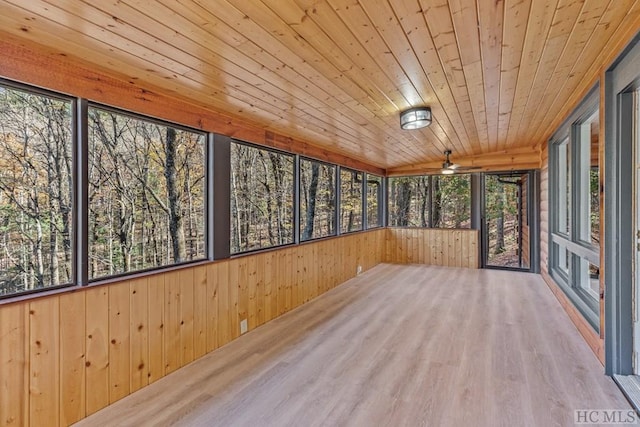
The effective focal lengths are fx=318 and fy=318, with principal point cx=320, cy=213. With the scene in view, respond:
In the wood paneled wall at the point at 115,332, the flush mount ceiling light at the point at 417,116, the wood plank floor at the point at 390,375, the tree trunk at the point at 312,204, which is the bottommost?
the wood plank floor at the point at 390,375

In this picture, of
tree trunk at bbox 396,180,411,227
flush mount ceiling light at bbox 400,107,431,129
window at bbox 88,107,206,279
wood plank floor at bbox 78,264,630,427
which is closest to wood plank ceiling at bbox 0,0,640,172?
flush mount ceiling light at bbox 400,107,431,129

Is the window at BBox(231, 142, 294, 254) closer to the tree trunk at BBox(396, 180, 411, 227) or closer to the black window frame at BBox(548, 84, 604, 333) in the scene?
the black window frame at BBox(548, 84, 604, 333)

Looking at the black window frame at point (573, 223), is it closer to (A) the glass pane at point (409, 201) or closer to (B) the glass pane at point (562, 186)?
(B) the glass pane at point (562, 186)

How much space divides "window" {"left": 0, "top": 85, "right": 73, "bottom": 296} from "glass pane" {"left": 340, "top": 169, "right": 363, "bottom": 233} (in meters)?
4.14

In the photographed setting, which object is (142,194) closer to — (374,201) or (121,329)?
(121,329)

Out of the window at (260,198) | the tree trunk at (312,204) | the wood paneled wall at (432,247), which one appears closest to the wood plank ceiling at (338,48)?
the window at (260,198)

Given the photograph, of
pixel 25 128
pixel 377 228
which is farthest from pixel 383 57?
pixel 377 228

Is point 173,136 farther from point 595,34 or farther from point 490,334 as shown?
point 490,334

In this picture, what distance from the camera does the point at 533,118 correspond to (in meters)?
3.82

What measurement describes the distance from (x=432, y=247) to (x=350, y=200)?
235 centimetres

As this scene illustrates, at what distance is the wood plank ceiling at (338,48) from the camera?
59.3 inches

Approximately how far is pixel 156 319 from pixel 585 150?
4568mm

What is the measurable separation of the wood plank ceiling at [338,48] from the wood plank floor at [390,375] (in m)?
2.19

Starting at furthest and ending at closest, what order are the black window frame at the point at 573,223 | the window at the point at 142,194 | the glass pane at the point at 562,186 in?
1. the glass pane at the point at 562,186
2. the black window frame at the point at 573,223
3. the window at the point at 142,194
